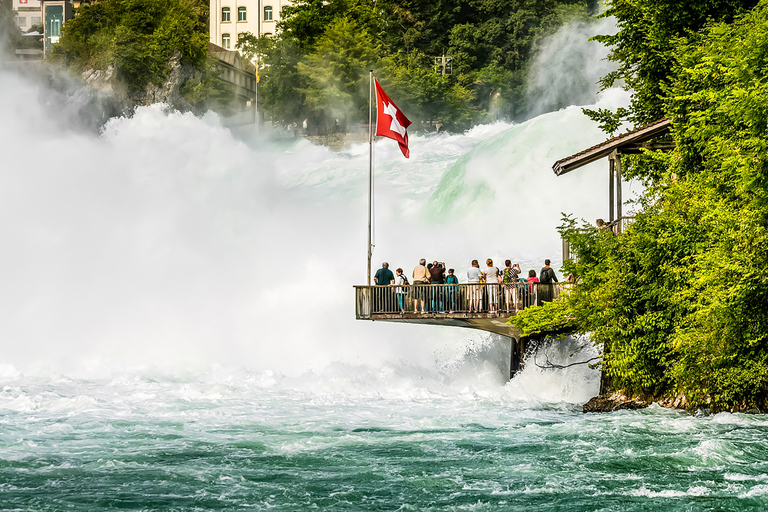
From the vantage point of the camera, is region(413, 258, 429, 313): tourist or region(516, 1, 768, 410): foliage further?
region(413, 258, 429, 313): tourist

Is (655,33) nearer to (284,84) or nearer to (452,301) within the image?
(452,301)

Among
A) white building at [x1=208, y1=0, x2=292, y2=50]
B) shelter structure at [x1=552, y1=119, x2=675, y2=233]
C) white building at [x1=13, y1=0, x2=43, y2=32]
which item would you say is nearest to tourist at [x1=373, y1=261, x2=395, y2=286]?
shelter structure at [x1=552, y1=119, x2=675, y2=233]

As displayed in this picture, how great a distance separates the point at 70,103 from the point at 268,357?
58.3 metres

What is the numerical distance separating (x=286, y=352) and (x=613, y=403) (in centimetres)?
1498

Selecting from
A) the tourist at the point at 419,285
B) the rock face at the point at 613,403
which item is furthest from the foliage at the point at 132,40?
the rock face at the point at 613,403

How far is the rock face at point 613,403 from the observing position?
931 inches

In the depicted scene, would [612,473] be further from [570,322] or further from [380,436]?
[570,322]

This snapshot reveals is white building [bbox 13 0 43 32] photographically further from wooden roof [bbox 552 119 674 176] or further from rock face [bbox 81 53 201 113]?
wooden roof [bbox 552 119 674 176]

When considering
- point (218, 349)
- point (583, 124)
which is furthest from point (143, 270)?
point (583, 124)

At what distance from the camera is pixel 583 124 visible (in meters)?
54.9

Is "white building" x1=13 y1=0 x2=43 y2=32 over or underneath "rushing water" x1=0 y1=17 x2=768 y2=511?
over

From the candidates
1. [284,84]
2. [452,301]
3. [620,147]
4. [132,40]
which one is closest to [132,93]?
[132,40]

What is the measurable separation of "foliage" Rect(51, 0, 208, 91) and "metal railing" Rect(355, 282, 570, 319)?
67.6 m

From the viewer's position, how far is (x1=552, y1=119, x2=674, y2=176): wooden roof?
86.0 feet
